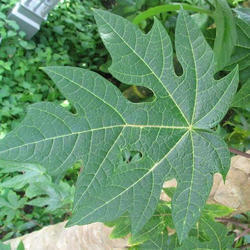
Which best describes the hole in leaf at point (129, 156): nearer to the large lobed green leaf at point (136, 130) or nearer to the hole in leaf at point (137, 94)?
the large lobed green leaf at point (136, 130)

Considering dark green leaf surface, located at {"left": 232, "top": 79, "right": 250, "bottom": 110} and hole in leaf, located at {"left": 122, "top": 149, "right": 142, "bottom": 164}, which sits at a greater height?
dark green leaf surface, located at {"left": 232, "top": 79, "right": 250, "bottom": 110}

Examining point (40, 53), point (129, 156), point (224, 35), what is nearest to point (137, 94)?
point (40, 53)

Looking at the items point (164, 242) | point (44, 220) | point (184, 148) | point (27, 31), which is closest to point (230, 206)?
point (164, 242)

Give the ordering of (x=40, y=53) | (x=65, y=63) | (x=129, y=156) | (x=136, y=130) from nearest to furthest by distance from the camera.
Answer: (x=136, y=130) → (x=129, y=156) → (x=40, y=53) → (x=65, y=63)

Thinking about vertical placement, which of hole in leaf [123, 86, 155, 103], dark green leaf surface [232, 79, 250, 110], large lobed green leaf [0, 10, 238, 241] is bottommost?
hole in leaf [123, 86, 155, 103]

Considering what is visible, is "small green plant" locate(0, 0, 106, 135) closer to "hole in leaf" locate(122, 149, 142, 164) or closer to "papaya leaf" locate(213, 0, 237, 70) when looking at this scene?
"hole in leaf" locate(122, 149, 142, 164)

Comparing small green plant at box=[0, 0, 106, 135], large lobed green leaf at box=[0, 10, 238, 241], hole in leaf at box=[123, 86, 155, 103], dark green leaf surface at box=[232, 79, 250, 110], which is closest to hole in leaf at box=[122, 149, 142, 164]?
large lobed green leaf at box=[0, 10, 238, 241]

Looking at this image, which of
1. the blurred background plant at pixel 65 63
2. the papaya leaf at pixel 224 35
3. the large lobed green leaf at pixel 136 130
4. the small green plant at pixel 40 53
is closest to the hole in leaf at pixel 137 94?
the blurred background plant at pixel 65 63

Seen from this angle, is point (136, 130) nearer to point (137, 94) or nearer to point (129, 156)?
point (129, 156)

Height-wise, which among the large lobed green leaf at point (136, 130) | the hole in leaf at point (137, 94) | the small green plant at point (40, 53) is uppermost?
the large lobed green leaf at point (136, 130)

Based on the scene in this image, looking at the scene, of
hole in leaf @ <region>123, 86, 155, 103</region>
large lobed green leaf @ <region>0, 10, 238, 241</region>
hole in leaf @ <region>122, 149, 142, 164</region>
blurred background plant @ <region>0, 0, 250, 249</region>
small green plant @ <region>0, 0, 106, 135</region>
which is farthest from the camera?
hole in leaf @ <region>123, 86, 155, 103</region>
